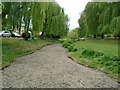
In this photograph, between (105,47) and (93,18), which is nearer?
(105,47)

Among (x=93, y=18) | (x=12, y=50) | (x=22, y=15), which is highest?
(x=93, y=18)

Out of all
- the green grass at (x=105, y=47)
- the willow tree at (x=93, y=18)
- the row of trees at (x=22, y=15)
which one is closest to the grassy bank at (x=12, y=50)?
the row of trees at (x=22, y=15)

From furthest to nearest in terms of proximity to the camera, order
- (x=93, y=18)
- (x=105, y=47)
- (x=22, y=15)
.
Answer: (x=93, y=18) → (x=22, y=15) → (x=105, y=47)

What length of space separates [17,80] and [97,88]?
2642 mm

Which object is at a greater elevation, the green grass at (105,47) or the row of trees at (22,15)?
the row of trees at (22,15)

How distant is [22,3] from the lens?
13.1 meters

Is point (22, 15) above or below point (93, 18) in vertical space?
below

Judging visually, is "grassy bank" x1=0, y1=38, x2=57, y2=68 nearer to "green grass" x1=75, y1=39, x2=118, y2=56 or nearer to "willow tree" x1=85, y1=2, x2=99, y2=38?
"green grass" x1=75, y1=39, x2=118, y2=56

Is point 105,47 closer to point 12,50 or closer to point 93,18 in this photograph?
point 12,50

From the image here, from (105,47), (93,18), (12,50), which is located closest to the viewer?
(12,50)

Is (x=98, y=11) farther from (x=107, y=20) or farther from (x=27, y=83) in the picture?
(x=27, y=83)

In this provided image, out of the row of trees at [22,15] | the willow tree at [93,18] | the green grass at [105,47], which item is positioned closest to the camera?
the green grass at [105,47]

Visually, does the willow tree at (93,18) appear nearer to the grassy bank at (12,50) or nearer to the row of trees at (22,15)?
the row of trees at (22,15)

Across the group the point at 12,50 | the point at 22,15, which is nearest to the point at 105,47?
the point at 12,50
